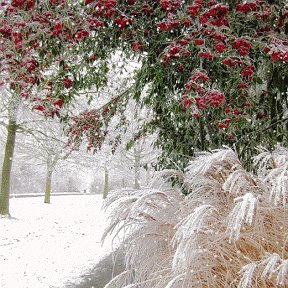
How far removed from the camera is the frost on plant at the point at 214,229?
2.17m

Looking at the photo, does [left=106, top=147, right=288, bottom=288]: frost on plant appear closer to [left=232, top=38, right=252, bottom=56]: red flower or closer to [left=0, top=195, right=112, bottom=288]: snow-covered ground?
[left=232, top=38, right=252, bottom=56]: red flower

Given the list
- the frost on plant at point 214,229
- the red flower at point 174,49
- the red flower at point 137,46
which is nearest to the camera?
the frost on plant at point 214,229

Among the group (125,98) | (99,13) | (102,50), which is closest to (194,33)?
(99,13)

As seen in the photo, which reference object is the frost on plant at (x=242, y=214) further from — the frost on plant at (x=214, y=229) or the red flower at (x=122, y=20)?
the red flower at (x=122, y=20)

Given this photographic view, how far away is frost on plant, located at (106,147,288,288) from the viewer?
2.17 meters

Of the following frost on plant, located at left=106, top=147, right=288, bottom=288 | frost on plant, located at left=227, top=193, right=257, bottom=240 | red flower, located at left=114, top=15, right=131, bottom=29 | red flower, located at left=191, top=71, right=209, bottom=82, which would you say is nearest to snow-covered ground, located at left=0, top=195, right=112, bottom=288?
frost on plant, located at left=106, top=147, right=288, bottom=288

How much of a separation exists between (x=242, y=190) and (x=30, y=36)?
2309 millimetres

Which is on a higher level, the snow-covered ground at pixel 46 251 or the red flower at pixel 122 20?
the red flower at pixel 122 20

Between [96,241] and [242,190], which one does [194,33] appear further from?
[96,241]

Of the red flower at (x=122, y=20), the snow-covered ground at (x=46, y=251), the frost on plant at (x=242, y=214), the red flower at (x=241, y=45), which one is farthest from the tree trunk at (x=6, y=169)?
the frost on plant at (x=242, y=214)

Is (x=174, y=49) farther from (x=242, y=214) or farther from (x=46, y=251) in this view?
(x=46, y=251)

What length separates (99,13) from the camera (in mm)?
3352

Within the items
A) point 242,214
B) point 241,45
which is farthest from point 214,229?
point 241,45

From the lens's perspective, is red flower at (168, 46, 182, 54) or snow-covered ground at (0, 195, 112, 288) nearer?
red flower at (168, 46, 182, 54)
